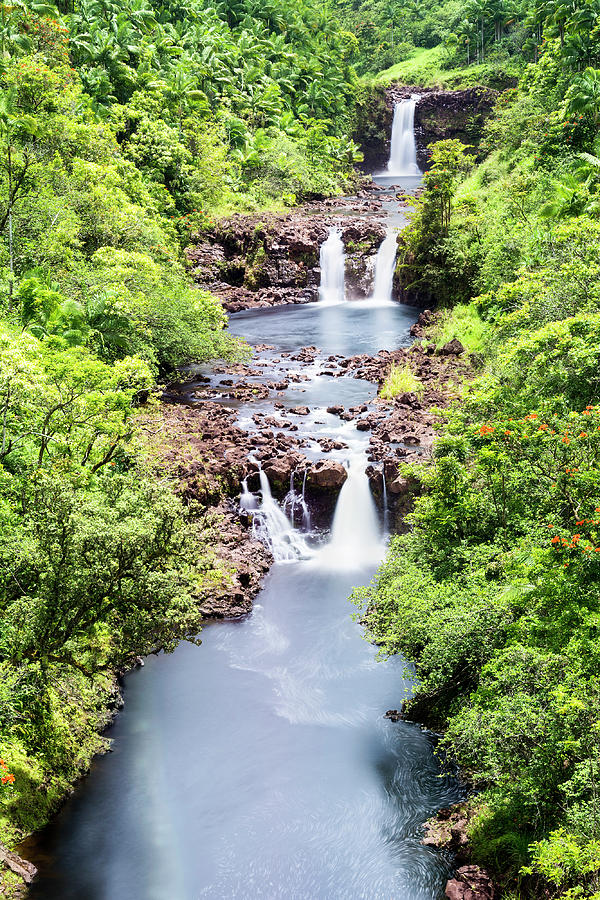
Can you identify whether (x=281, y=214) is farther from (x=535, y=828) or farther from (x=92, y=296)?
(x=535, y=828)

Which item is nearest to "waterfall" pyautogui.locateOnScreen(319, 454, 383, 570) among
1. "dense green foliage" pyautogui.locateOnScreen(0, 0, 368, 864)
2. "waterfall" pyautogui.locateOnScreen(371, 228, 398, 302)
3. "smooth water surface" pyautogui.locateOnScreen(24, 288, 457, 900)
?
"smooth water surface" pyautogui.locateOnScreen(24, 288, 457, 900)

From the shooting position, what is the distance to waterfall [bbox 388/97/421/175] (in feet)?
237

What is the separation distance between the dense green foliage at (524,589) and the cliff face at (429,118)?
49.7 metres

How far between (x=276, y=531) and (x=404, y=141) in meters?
62.8

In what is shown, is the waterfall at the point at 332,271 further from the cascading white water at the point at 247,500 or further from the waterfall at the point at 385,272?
the cascading white water at the point at 247,500

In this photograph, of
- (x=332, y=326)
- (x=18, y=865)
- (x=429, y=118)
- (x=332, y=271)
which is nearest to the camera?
(x=18, y=865)

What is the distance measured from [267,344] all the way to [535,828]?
27558 mm

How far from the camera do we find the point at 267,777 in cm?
1369

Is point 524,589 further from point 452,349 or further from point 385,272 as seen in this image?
point 385,272

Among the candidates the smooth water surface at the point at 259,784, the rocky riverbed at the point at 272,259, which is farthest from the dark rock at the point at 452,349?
the rocky riverbed at the point at 272,259

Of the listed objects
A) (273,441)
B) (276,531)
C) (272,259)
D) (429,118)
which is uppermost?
(429,118)

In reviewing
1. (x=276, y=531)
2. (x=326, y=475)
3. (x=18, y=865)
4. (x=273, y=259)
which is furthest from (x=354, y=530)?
(x=273, y=259)

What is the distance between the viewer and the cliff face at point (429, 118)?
67312 mm

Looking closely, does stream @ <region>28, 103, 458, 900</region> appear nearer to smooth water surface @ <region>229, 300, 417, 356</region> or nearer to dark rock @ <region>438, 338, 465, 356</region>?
dark rock @ <region>438, 338, 465, 356</region>
